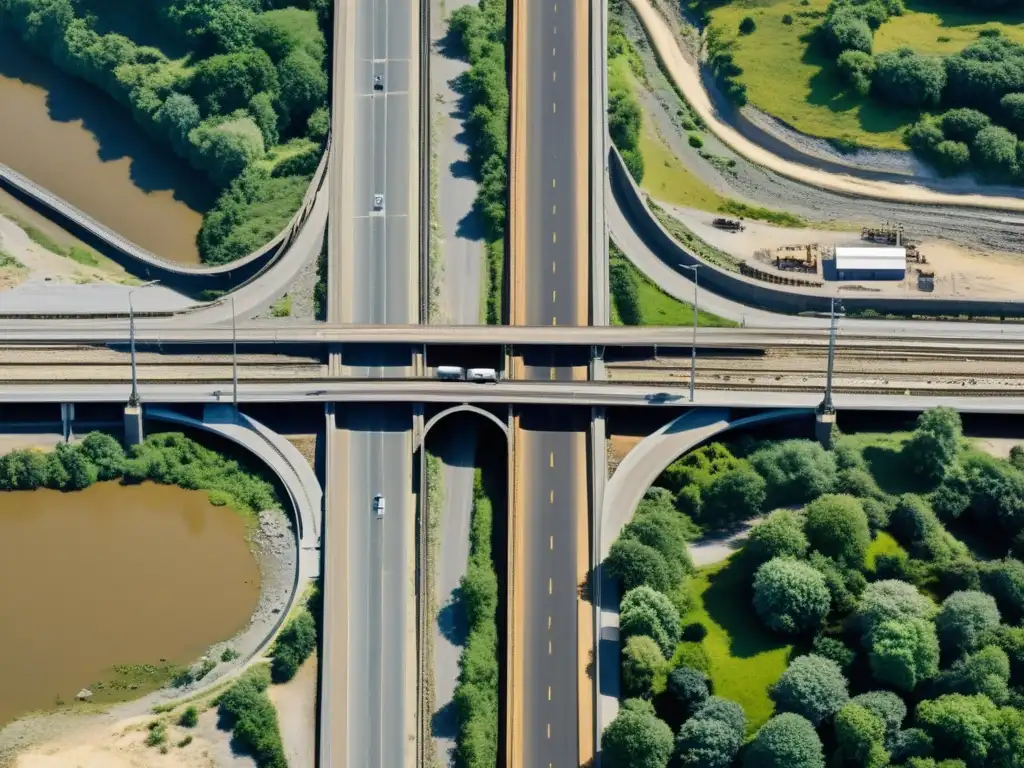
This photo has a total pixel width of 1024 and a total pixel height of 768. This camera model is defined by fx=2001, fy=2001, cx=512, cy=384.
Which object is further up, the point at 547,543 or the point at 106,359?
the point at 106,359

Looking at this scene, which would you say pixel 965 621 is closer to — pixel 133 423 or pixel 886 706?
pixel 886 706

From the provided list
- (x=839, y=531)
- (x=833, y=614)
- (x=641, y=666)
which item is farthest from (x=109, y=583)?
(x=839, y=531)

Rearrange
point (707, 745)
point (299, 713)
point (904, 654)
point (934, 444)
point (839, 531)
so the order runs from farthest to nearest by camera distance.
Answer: point (934, 444)
point (839, 531)
point (299, 713)
point (904, 654)
point (707, 745)

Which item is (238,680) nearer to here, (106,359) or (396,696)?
(396,696)

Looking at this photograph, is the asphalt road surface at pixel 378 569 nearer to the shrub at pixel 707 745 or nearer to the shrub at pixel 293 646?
the shrub at pixel 293 646

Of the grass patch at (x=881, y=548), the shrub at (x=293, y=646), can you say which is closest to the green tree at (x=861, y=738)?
the grass patch at (x=881, y=548)

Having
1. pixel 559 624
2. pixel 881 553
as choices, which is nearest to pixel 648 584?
pixel 559 624

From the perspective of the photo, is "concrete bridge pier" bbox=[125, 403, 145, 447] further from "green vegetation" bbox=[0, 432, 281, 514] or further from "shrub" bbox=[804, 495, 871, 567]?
"shrub" bbox=[804, 495, 871, 567]
